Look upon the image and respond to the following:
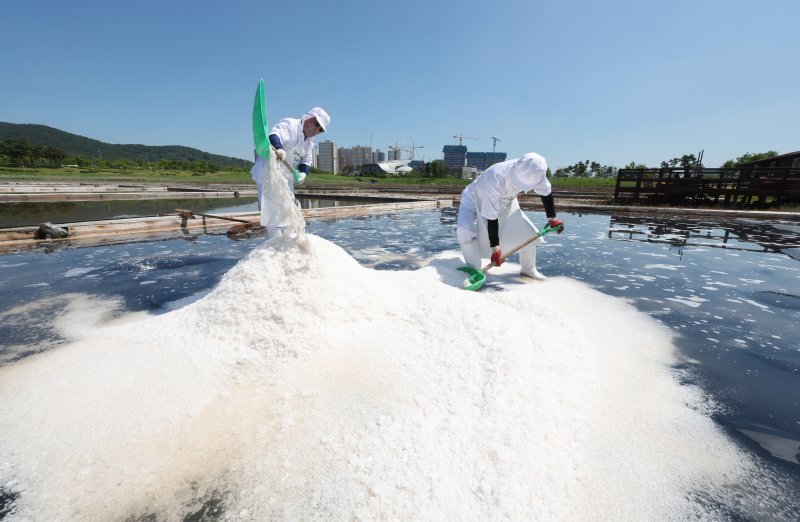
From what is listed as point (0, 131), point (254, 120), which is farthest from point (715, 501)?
point (0, 131)

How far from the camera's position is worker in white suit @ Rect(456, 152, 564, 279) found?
140 inches

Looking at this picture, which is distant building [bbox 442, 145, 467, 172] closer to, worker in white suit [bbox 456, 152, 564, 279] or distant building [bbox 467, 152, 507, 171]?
distant building [bbox 467, 152, 507, 171]

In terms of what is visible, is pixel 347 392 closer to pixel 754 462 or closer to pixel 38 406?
pixel 38 406

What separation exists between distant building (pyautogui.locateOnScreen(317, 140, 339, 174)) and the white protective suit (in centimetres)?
11076

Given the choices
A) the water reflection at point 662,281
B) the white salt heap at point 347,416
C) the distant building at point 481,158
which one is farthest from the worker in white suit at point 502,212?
the distant building at point 481,158

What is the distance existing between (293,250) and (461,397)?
5.11 ft

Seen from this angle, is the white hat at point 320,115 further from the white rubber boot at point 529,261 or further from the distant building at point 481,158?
the distant building at point 481,158

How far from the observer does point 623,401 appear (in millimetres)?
1859

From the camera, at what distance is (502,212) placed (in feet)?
13.3

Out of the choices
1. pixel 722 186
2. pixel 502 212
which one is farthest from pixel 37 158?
pixel 722 186

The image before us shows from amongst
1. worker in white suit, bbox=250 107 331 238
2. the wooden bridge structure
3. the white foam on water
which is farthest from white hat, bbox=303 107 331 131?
the wooden bridge structure

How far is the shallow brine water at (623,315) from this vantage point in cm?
138

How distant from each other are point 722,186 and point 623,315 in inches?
503

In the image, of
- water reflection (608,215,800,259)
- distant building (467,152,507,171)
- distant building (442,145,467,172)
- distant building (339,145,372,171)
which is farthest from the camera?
distant building (339,145,372,171)
